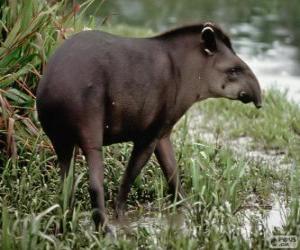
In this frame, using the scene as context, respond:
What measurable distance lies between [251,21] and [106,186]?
1221cm

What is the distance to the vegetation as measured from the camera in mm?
4983

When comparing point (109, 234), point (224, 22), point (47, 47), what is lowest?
point (109, 234)

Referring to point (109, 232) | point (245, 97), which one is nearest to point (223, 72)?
point (245, 97)

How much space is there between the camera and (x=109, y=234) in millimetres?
5191

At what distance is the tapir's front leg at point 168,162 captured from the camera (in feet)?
20.1

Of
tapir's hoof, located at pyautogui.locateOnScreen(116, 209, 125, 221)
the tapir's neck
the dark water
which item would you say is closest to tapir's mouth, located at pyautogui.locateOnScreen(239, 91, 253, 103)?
the tapir's neck

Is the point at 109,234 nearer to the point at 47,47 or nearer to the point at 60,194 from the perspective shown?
the point at 60,194

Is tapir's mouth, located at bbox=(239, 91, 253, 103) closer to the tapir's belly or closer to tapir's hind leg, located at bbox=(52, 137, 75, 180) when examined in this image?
the tapir's belly

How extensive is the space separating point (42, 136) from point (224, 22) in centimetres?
1155

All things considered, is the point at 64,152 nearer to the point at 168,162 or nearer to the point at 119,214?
the point at 119,214

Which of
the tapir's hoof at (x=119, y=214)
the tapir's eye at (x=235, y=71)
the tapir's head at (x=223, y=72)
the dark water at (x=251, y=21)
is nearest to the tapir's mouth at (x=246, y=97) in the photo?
the tapir's head at (x=223, y=72)

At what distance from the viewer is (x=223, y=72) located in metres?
5.95

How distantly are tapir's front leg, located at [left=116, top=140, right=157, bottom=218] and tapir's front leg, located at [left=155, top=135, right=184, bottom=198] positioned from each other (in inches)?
14.7

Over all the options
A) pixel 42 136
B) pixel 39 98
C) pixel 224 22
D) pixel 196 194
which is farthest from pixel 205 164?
pixel 224 22
